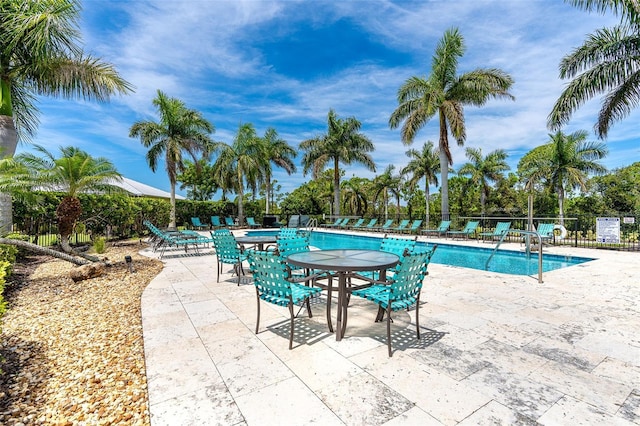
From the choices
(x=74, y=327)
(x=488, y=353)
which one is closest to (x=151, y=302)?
(x=74, y=327)

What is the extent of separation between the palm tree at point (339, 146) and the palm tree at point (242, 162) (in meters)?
3.81

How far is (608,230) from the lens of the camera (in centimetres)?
990

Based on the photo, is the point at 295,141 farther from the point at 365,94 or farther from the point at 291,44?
the point at 291,44

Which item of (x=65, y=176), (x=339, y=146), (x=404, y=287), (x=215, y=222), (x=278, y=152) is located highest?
(x=278, y=152)

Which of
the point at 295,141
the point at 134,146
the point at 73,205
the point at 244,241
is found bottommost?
the point at 244,241

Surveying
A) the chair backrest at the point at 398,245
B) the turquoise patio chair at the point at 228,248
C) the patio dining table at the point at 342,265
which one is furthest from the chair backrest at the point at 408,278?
the turquoise patio chair at the point at 228,248

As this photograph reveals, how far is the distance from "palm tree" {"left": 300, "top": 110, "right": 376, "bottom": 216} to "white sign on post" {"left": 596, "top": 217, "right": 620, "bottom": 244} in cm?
1256

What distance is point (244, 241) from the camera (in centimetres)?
642

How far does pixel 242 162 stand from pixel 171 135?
5.13 metres

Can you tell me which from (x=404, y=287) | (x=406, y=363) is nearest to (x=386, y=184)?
(x=404, y=287)

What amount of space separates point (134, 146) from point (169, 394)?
59.3ft

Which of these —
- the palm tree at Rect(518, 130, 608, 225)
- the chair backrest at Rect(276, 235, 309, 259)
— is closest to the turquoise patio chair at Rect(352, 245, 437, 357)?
the chair backrest at Rect(276, 235, 309, 259)

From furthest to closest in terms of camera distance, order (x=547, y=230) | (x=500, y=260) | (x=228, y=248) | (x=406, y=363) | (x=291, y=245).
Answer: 1. (x=547, y=230)
2. (x=500, y=260)
3. (x=228, y=248)
4. (x=291, y=245)
5. (x=406, y=363)

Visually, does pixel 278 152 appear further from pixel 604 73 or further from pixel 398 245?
pixel 398 245
